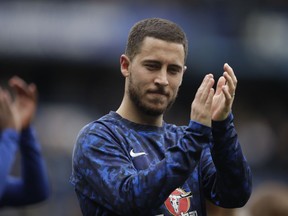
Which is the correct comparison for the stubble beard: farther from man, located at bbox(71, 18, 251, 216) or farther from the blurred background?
the blurred background

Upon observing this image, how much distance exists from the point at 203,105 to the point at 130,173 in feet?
1.68

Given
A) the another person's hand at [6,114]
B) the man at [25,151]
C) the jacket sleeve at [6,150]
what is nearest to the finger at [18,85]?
the man at [25,151]

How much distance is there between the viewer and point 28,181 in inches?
258

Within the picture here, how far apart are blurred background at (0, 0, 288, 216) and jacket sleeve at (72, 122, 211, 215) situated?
1276 centimetres

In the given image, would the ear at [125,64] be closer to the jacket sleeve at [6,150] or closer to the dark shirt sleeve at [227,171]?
the dark shirt sleeve at [227,171]

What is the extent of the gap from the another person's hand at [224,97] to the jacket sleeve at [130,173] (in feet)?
0.60

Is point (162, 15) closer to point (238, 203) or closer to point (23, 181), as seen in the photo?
point (23, 181)

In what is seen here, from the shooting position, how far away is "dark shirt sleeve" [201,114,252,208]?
4.37 meters

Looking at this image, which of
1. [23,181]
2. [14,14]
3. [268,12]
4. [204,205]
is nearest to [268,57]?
Answer: [268,12]

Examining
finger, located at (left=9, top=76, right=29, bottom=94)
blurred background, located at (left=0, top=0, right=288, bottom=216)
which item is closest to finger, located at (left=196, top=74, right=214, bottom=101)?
finger, located at (left=9, top=76, right=29, bottom=94)

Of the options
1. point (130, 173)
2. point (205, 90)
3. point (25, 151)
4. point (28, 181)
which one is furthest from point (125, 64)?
point (28, 181)

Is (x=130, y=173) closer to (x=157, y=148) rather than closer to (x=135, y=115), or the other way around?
(x=157, y=148)

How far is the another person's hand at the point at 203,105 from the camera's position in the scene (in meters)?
4.18

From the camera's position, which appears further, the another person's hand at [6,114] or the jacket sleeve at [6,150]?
the another person's hand at [6,114]
